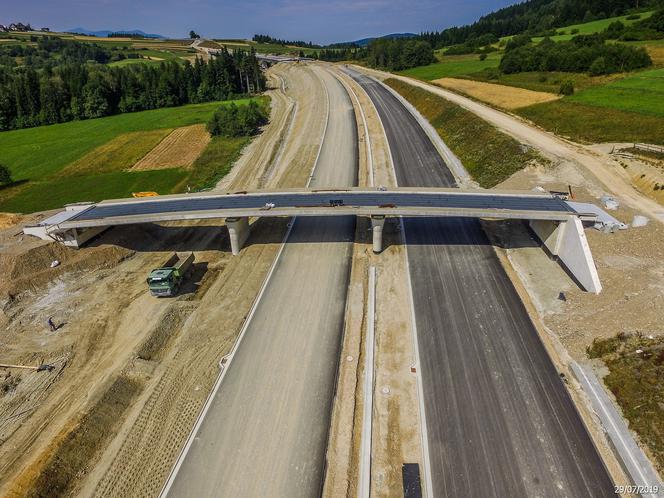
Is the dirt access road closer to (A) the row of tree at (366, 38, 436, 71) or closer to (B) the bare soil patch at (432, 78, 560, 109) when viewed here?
(B) the bare soil patch at (432, 78, 560, 109)

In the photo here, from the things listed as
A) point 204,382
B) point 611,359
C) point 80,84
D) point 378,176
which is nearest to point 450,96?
point 378,176

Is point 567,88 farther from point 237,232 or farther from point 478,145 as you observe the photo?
point 237,232

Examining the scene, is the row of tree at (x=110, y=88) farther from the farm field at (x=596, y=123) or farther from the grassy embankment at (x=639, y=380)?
the grassy embankment at (x=639, y=380)

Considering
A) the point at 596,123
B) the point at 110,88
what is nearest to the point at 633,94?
the point at 596,123

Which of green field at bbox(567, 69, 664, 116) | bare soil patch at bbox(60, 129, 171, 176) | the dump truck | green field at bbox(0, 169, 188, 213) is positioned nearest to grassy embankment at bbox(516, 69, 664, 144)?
green field at bbox(567, 69, 664, 116)

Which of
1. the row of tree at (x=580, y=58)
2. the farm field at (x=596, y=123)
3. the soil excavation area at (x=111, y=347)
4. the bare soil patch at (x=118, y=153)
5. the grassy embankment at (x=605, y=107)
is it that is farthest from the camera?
the row of tree at (x=580, y=58)

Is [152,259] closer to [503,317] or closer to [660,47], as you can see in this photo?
[503,317]

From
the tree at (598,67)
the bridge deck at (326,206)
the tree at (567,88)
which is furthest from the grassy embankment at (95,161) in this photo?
the tree at (598,67)
